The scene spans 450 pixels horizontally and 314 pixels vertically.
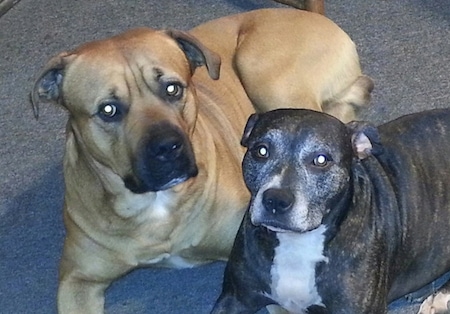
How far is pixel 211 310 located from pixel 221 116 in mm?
562

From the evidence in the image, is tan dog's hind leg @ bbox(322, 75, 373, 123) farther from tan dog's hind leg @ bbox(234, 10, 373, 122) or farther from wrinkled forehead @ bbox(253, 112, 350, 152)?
wrinkled forehead @ bbox(253, 112, 350, 152)

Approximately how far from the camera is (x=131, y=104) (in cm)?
237

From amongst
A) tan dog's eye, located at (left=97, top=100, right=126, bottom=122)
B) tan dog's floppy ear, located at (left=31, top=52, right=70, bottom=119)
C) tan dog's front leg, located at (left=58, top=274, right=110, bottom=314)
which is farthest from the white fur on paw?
tan dog's floppy ear, located at (left=31, top=52, right=70, bottom=119)

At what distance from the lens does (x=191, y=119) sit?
248 centimetres

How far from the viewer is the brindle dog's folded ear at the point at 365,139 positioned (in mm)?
2311

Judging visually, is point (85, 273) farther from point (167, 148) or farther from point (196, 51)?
point (196, 51)

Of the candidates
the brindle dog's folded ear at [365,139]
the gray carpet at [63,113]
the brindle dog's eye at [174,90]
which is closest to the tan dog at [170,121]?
the brindle dog's eye at [174,90]

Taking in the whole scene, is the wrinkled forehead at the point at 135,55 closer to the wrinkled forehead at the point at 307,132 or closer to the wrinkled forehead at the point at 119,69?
the wrinkled forehead at the point at 119,69

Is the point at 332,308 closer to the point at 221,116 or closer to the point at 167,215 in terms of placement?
the point at 167,215

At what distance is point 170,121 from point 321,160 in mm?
394

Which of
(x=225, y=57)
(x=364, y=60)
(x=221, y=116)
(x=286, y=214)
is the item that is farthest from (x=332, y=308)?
(x=364, y=60)

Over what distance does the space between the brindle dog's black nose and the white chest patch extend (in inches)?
6.9

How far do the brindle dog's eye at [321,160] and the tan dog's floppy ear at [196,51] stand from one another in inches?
17.9

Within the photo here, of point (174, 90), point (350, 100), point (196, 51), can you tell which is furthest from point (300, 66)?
point (174, 90)
